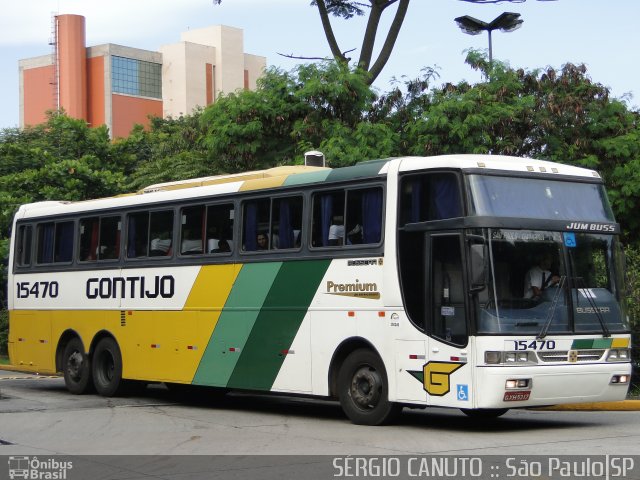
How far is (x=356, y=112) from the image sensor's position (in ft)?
92.4

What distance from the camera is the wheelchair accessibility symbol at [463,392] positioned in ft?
42.9

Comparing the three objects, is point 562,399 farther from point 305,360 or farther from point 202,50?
point 202,50

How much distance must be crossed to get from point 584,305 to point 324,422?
3.92 meters

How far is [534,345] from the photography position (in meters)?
13.2

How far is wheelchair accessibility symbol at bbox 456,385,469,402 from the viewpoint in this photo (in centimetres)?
1307

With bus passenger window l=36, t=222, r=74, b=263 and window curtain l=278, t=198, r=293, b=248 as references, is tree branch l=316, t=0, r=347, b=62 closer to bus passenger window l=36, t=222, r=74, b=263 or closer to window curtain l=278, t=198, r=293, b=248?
bus passenger window l=36, t=222, r=74, b=263

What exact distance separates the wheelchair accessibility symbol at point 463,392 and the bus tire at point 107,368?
8.05 meters

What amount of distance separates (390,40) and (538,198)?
17.9 meters

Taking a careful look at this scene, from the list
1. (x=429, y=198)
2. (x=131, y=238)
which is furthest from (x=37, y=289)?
(x=429, y=198)

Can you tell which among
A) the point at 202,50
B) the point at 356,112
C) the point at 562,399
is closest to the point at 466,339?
the point at 562,399

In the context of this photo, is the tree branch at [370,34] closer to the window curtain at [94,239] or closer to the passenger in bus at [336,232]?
the window curtain at [94,239]

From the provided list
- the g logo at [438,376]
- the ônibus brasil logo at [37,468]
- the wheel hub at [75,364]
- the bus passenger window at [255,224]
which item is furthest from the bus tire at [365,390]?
the wheel hub at [75,364]

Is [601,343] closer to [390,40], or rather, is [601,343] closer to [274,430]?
[274,430]

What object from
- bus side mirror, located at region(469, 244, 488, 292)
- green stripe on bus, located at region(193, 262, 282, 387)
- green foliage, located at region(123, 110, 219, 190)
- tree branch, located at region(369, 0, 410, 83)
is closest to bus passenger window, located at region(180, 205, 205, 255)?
green stripe on bus, located at region(193, 262, 282, 387)
